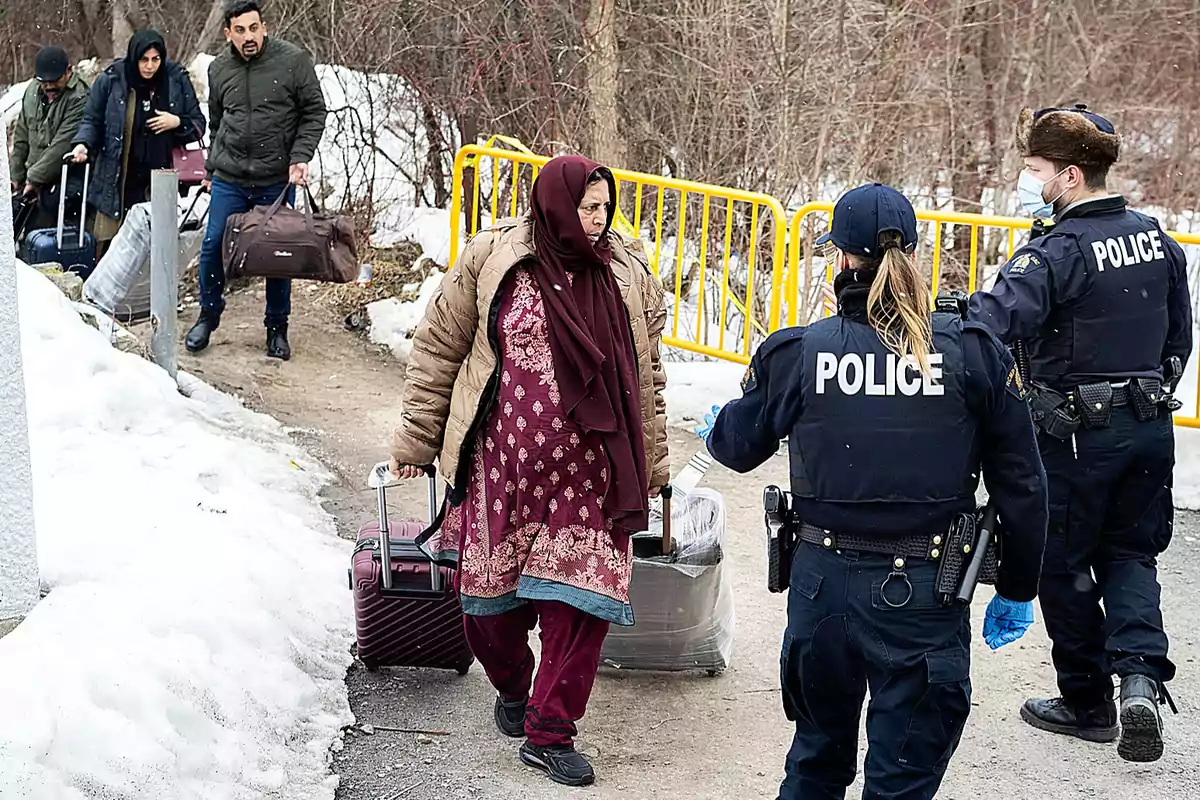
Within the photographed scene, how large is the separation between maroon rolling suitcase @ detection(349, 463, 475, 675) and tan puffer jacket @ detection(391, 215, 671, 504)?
0.32 m

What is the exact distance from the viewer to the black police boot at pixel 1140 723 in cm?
384

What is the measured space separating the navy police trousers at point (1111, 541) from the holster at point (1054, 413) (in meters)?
0.04

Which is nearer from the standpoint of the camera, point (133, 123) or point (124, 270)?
point (124, 270)

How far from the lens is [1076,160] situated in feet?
12.8

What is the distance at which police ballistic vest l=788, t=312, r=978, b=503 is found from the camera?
294cm

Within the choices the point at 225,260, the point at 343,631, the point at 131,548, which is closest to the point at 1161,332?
the point at 343,631

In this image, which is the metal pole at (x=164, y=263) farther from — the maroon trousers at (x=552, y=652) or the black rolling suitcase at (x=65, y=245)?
the maroon trousers at (x=552, y=652)

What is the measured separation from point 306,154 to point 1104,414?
15.6ft

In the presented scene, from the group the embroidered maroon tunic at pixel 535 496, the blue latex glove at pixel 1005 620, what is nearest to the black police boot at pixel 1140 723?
Answer: the blue latex glove at pixel 1005 620

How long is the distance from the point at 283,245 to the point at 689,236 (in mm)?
3334

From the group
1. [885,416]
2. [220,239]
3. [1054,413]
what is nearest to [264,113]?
[220,239]

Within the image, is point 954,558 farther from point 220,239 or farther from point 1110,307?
point 220,239

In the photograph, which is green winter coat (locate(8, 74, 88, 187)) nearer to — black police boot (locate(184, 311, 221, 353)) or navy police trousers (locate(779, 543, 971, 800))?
black police boot (locate(184, 311, 221, 353))

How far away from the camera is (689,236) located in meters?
9.52
